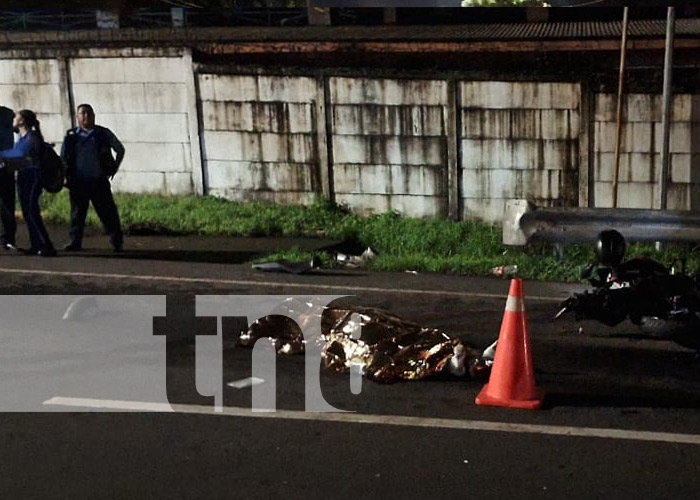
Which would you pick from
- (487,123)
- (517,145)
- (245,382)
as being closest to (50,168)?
(487,123)

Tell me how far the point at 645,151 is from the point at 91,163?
241 inches

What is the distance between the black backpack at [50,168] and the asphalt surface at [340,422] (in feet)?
7.74

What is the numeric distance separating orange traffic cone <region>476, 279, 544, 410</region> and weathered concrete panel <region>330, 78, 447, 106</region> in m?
6.22

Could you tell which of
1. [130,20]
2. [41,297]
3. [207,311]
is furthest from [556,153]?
[130,20]

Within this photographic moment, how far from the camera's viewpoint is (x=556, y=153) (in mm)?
11898

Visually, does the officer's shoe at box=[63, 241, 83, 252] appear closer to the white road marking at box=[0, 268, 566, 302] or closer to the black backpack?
the black backpack

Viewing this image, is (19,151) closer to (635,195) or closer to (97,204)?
(97,204)

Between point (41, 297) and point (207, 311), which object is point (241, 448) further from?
point (41, 297)

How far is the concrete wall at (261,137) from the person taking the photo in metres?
13.0

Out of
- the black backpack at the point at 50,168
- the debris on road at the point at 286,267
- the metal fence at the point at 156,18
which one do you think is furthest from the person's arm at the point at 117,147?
the metal fence at the point at 156,18

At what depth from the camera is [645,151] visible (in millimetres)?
11484

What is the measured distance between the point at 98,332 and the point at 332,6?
31.2ft

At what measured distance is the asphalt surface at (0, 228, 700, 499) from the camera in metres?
5.21

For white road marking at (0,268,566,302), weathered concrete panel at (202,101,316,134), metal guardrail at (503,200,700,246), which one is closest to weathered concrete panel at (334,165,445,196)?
weathered concrete panel at (202,101,316,134)
